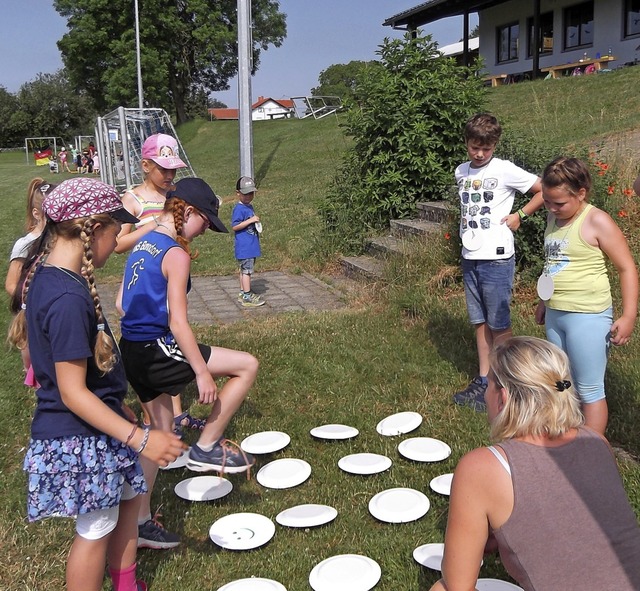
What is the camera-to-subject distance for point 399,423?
4168mm

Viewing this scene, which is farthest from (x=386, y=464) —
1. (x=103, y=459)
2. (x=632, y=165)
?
(x=632, y=165)

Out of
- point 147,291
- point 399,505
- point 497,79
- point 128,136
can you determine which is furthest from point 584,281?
point 497,79

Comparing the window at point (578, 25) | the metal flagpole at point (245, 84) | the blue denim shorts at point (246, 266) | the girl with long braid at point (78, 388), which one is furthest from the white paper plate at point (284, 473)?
the window at point (578, 25)

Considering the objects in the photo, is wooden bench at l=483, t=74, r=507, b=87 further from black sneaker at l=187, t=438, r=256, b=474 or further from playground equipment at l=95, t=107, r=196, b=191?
black sneaker at l=187, t=438, r=256, b=474

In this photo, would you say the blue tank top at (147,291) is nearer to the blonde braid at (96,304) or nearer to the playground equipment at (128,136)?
the blonde braid at (96,304)

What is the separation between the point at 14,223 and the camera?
1549 centimetres

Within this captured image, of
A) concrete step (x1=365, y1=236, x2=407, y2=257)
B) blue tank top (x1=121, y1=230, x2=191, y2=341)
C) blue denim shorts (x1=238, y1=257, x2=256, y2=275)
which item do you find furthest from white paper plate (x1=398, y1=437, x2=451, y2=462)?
blue denim shorts (x1=238, y1=257, x2=256, y2=275)

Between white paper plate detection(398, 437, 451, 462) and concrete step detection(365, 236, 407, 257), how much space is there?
135 inches

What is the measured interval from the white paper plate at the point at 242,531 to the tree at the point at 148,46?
44.6 metres

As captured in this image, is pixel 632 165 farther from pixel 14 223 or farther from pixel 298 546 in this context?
pixel 14 223

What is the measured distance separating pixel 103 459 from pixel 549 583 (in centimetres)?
148

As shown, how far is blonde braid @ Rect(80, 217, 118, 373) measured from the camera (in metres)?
2.22

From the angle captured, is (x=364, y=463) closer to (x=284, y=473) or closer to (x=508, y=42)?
(x=284, y=473)

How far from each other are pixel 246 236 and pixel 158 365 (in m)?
4.27
